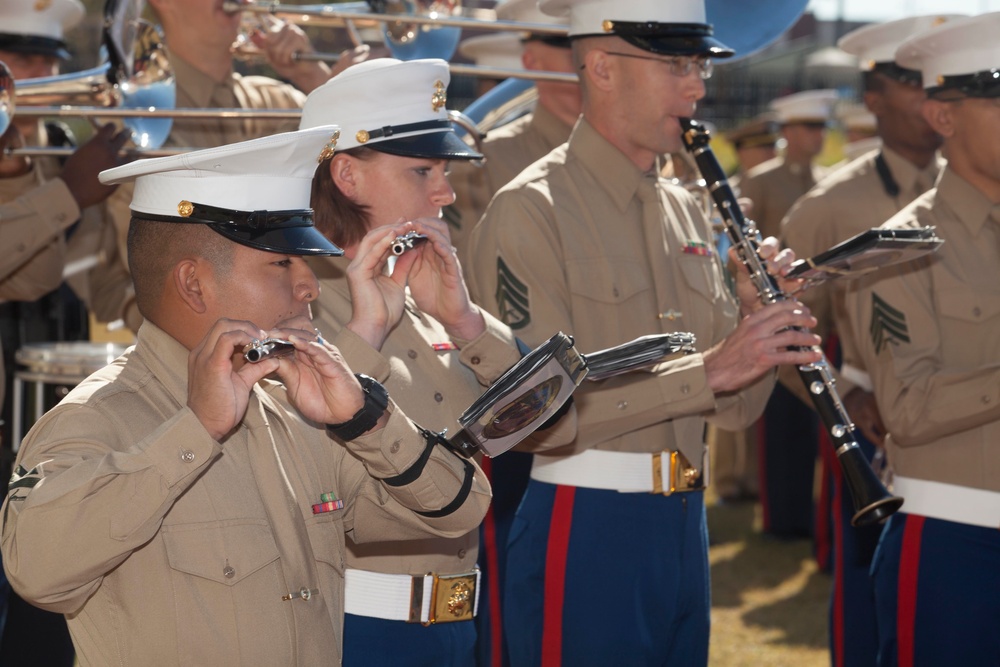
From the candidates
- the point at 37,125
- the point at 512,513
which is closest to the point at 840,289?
the point at 512,513

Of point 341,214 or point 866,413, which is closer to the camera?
point 341,214

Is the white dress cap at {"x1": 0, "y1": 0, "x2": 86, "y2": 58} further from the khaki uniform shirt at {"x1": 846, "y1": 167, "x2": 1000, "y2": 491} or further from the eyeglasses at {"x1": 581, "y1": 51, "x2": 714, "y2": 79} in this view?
the khaki uniform shirt at {"x1": 846, "y1": 167, "x2": 1000, "y2": 491}

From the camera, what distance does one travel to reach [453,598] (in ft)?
10.4

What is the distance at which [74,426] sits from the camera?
230 centimetres

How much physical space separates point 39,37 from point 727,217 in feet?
9.31

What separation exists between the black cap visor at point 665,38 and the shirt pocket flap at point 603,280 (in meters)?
0.63

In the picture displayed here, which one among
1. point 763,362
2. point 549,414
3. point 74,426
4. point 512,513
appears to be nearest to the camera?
point 74,426

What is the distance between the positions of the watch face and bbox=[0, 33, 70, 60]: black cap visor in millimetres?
3194

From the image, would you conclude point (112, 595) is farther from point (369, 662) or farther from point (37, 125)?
point (37, 125)

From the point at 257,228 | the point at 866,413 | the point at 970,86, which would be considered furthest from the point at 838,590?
the point at 257,228

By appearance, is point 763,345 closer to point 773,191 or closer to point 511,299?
point 511,299

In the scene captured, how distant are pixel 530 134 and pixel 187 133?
1.49 m

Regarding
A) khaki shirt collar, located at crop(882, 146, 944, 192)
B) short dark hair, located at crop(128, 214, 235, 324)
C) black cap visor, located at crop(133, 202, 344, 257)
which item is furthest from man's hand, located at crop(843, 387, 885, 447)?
short dark hair, located at crop(128, 214, 235, 324)

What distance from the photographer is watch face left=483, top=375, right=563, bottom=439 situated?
104 inches
